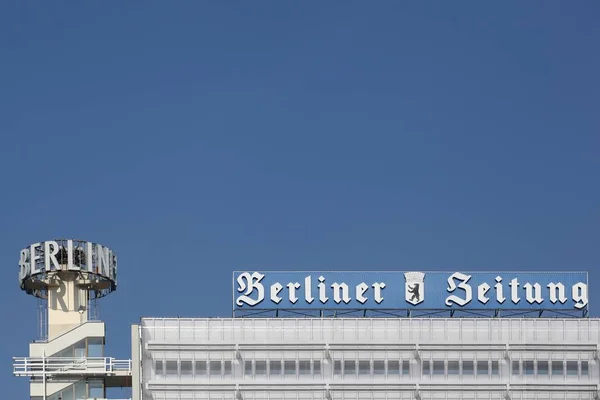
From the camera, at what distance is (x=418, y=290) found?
160 m

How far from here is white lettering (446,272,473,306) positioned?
160 meters

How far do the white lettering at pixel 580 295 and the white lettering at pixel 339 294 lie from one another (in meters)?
23.6

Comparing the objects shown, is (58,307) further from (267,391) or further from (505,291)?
(505,291)

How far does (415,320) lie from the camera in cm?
16175

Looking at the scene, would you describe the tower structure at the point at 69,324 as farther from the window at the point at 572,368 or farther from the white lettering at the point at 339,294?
the window at the point at 572,368

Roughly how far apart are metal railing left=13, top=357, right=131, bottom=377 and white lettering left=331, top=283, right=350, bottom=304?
22445 mm

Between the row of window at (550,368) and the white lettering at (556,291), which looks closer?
the white lettering at (556,291)

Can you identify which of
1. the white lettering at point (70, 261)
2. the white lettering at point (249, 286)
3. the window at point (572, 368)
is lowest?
the window at point (572, 368)

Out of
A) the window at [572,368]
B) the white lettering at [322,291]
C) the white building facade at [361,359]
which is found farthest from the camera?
the window at [572,368]

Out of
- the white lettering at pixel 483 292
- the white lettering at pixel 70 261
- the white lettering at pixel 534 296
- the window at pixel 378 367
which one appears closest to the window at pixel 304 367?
the window at pixel 378 367

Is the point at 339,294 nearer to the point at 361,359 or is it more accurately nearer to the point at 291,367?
the point at 361,359

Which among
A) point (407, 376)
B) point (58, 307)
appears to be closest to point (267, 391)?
point (407, 376)

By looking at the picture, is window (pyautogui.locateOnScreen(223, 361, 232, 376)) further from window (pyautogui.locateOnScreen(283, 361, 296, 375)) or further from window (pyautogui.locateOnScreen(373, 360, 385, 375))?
window (pyautogui.locateOnScreen(373, 360, 385, 375))

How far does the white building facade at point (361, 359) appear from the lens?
160 m
